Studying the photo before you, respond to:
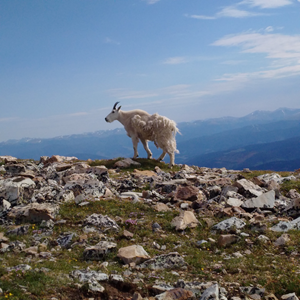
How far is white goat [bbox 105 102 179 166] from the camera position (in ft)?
71.0

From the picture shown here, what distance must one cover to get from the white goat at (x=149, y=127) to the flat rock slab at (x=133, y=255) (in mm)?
14136

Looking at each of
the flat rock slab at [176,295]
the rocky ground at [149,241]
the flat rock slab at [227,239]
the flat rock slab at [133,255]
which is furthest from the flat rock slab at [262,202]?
the flat rock slab at [176,295]

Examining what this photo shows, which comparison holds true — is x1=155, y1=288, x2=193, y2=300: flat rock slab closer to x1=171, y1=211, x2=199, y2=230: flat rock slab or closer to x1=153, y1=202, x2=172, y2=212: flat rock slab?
x1=171, y1=211, x2=199, y2=230: flat rock slab

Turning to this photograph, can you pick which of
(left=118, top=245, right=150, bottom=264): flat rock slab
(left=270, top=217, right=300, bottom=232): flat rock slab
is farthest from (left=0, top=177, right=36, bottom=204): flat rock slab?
(left=270, top=217, right=300, bottom=232): flat rock slab

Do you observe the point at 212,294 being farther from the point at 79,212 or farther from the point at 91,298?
the point at 79,212

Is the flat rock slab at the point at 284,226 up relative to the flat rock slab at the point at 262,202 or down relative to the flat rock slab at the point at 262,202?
down

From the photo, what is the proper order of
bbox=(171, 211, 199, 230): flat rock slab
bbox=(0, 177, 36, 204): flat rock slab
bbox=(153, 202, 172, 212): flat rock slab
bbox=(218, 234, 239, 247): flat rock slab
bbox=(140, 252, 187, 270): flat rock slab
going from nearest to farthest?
bbox=(140, 252, 187, 270): flat rock slab
bbox=(218, 234, 239, 247): flat rock slab
bbox=(171, 211, 199, 230): flat rock slab
bbox=(153, 202, 172, 212): flat rock slab
bbox=(0, 177, 36, 204): flat rock slab

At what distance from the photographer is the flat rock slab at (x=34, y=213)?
10.4 meters

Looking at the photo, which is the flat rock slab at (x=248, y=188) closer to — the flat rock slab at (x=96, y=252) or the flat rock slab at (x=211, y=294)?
the flat rock slab at (x=96, y=252)

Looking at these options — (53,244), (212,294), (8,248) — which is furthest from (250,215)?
(8,248)

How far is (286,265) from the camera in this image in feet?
24.2

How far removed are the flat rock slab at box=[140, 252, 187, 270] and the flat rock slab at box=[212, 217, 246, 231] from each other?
2.68 metres

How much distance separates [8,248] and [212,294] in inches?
224

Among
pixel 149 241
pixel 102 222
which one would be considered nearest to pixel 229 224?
pixel 149 241
